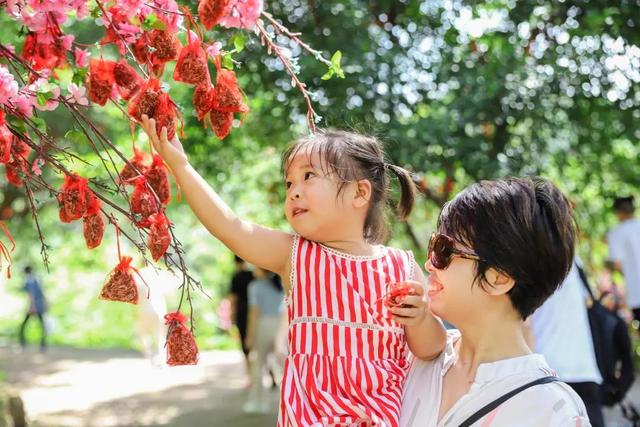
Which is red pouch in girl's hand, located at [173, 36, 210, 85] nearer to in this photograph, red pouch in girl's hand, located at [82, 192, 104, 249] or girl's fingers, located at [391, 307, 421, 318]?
red pouch in girl's hand, located at [82, 192, 104, 249]

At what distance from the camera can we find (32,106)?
2.05m

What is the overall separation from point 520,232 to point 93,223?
0.92 metres

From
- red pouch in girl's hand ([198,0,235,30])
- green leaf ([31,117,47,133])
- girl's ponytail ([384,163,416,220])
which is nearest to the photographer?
red pouch in girl's hand ([198,0,235,30])

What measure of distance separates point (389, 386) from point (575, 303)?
2.57m

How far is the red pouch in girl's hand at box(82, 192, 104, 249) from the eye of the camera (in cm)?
198

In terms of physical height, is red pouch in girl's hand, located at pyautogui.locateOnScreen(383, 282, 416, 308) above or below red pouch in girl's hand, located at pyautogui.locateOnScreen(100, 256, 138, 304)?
below

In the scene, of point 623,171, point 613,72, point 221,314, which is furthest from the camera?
point 221,314

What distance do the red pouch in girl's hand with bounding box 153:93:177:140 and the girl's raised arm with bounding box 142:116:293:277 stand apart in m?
0.01

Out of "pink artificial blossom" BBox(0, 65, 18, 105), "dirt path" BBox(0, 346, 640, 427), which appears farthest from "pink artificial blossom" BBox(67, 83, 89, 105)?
"dirt path" BBox(0, 346, 640, 427)

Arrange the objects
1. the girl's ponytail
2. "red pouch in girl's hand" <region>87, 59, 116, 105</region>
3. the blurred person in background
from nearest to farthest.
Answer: "red pouch in girl's hand" <region>87, 59, 116, 105</region> → the girl's ponytail → the blurred person in background

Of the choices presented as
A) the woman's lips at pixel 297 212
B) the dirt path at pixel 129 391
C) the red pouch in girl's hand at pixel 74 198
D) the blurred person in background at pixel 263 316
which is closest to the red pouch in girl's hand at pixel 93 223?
the red pouch in girl's hand at pixel 74 198

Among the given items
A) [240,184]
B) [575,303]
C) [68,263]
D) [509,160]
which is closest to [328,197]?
[575,303]

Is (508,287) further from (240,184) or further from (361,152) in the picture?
(240,184)

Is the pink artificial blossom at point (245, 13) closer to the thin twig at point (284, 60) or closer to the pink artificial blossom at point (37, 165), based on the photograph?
the thin twig at point (284, 60)
